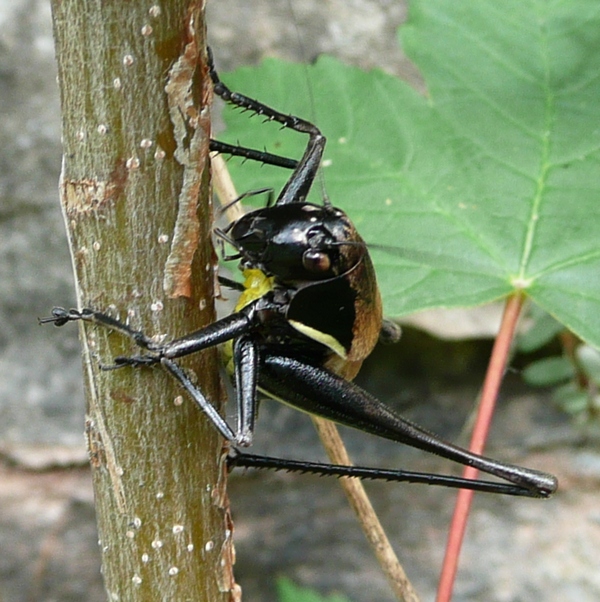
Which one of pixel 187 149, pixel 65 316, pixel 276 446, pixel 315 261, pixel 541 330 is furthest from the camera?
pixel 276 446

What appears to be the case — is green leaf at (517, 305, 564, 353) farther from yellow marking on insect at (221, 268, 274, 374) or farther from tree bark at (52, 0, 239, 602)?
tree bark at (52, 0, 239, 602)

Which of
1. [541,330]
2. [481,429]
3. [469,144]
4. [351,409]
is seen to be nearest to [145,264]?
[351,409]

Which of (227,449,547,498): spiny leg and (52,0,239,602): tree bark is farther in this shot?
(227,449,547,498): spiny leg

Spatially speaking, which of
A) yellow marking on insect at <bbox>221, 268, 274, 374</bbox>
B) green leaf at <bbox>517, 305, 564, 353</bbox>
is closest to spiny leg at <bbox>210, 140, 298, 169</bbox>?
yellow marking on insect at <bbox>221, 268, 274, 374</bbox>

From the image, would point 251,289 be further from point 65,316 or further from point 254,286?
point 65,316

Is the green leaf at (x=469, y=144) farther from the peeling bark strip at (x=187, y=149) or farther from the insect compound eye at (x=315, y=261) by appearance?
the peeling bark strip at (x=187, y=149)
